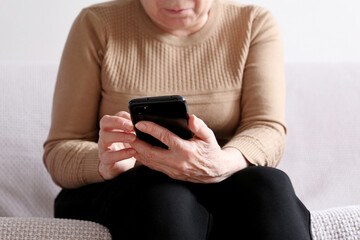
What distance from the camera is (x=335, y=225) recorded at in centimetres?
91

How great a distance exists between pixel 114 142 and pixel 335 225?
411mm

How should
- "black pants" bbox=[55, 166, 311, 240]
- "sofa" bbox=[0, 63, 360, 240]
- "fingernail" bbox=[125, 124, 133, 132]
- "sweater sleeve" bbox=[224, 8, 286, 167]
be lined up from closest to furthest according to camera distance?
"black pants" bbox=[55, 166, 311, 240]
"fingernail" bbox=[125, 124, 133, 132]
"sweater sleeve" bbox=[224, 8, 286, 167]
"sofa" bbox=[0, 63, 360, 240]

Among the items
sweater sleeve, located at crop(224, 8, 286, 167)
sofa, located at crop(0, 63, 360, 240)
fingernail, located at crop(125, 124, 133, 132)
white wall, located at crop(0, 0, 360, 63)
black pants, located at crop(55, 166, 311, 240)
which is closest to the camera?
black pants, located at crop(55, 166, 311, 240)

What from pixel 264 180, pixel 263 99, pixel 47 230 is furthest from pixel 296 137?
pixel 47 230

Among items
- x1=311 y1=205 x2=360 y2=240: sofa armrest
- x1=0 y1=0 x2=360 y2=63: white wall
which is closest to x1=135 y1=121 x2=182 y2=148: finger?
x1=311 y1=205 x2=360 y2=240: sofa armrest

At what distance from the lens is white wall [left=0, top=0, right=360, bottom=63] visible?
1.75 meters

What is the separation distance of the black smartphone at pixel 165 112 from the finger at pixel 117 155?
0.05m

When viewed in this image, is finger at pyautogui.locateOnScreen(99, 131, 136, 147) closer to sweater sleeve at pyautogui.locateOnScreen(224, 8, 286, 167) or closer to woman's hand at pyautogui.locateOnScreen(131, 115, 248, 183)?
woman's hand at pyautogui.locateOnScreen(131, 115, 248, 183)

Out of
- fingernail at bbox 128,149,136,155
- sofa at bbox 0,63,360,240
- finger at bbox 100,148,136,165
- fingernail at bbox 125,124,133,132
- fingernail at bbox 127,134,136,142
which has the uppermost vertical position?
fingernail at bbox 125,124,133,132

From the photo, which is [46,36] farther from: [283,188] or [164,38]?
[283,188]

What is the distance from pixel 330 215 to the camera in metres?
0.92

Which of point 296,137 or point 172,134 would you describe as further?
point 296,137

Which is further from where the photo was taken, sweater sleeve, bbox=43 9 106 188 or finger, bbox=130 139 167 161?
sweater sleeve, bbox=43 9 106 188

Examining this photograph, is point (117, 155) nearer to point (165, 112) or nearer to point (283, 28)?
point (165, 112)
